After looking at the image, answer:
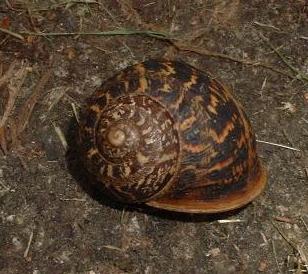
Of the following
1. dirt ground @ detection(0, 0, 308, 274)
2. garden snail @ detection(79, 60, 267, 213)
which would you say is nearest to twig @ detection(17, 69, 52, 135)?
dirt ground @ detection(0, 0, 308, 274)

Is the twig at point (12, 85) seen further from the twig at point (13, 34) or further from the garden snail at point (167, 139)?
Answer: the garden snail at point (167, 139)

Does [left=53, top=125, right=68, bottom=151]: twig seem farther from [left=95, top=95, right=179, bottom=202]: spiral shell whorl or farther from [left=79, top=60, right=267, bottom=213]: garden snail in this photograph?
[left=95, top=95, right=179, bottom=202]: spiral shell whorl

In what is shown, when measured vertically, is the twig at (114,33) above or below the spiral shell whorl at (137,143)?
below

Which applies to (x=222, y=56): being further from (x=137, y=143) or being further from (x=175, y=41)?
(x=137, y=143)

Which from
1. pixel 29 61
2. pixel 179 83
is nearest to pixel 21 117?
pixel 29 61

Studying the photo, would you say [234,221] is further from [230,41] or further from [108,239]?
[230,41]

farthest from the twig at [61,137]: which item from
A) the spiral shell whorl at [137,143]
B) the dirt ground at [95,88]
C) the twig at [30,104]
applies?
the spiral shell whorl at [137,143]
